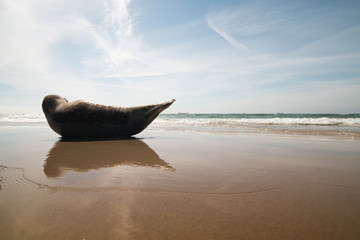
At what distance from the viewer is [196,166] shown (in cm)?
290

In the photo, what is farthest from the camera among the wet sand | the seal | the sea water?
the sea water

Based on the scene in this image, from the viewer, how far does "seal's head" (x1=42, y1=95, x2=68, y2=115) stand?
5983mm

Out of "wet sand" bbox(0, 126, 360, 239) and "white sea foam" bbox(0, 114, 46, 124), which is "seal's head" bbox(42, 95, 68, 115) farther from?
"white sea foam" bbox(0, 114, 46, 124)

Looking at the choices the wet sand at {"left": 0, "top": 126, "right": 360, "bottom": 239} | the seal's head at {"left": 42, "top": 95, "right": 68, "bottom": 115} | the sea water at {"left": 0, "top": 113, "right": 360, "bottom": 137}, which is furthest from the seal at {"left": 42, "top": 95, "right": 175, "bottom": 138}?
the sea water at {"left": 0, "top": 113, "right": 360, "bottom": 137}

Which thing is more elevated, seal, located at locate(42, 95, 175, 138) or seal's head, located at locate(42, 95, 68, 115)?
seal's head, located at locate(42, 95, 68, 115)

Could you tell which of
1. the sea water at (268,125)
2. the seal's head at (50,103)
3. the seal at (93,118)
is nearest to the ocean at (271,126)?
the sea water at (268,125)

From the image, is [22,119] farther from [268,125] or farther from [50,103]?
[268,125]

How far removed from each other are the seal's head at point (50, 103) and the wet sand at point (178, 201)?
3.31m

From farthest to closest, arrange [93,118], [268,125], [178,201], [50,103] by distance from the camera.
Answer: [268,125]
[50,103]
[93,118]
[178,201]

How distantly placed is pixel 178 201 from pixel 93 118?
4850 mm

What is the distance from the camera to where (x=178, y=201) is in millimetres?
1749

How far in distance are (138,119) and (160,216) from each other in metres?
4.96

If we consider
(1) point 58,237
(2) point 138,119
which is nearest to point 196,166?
(1) point 58,237

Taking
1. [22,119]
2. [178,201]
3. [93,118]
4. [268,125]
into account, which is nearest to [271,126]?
[268,125]
